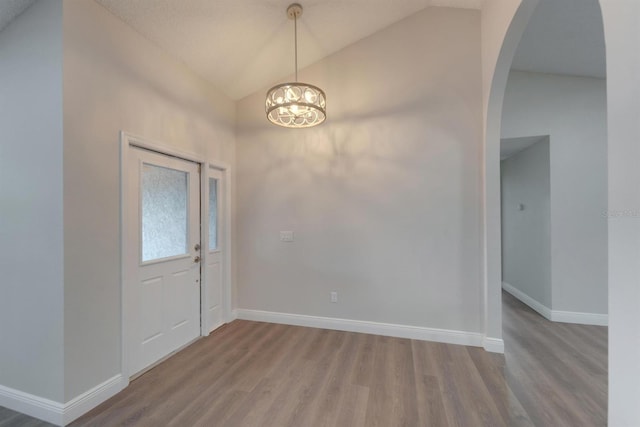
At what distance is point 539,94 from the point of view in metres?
3.48

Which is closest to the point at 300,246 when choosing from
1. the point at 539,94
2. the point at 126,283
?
the point at 126,283

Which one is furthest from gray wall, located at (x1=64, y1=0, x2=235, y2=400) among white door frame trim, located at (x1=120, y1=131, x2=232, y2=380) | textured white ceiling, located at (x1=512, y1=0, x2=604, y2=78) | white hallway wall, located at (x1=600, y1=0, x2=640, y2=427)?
textured white ceiling, located at (x1=512, y1=0, x2=604, y2=78)

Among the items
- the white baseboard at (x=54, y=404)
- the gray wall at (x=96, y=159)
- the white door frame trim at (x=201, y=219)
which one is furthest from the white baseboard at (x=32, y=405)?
the white door frame trim at (x=201, y=219)

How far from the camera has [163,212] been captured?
8.80 ft

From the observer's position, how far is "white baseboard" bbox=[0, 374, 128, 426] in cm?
179

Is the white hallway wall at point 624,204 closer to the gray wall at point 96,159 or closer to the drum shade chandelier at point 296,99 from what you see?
the drum shade chandelier at point 296,99

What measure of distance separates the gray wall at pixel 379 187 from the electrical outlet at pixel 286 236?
0.26 ft

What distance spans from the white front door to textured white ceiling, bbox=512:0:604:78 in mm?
3670

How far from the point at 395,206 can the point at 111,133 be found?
8.89ft

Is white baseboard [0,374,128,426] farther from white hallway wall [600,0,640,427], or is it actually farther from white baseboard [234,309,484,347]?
white hallway wall [600,0,640,427]

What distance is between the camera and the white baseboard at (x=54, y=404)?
1.79m

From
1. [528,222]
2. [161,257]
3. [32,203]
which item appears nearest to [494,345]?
[528,222]

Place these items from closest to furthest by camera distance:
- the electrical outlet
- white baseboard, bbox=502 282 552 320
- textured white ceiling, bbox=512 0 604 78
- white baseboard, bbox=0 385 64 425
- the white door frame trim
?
white baseboard, bbox=0 385 64 425 < the white door frame trim < textured white ceiling, bbox=512 0 604 78 < the electrical outlet < white baseboard, bbox=502 282 552 320

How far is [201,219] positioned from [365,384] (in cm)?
233
